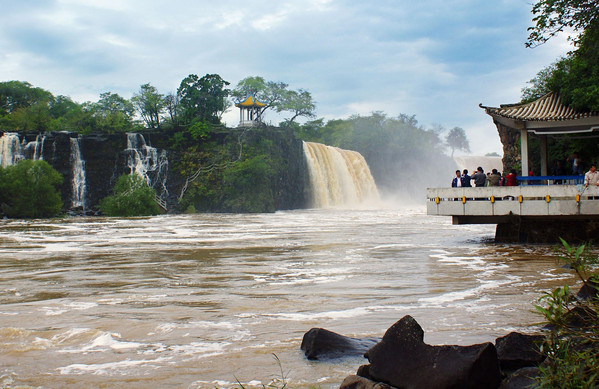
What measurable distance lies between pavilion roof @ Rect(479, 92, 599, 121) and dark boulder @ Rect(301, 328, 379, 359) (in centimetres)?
1580

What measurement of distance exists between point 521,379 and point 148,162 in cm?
4762

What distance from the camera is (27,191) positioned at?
36.1 m

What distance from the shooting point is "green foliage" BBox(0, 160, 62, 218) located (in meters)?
35.9

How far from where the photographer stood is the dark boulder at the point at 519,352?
14.6 feet

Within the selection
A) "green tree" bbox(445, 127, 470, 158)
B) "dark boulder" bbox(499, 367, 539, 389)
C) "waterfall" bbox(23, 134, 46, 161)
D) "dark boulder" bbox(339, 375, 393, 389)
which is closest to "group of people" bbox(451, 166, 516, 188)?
"dark boulder" bbox(499, 367, 539, 389)

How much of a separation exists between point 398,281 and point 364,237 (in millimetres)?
10265

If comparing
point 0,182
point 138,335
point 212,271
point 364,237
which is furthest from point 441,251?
point 0,182

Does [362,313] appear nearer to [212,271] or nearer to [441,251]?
[212,271]

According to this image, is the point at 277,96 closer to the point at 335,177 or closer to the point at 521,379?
the point at 335,177

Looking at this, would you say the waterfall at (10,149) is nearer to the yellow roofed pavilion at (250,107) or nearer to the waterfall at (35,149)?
the waterfall at (35,149)

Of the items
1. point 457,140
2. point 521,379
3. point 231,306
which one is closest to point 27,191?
point 231,306

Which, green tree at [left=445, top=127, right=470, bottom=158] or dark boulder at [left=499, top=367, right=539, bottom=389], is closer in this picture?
dark boulder at [left=499, top=367, right=539, bottom=389]

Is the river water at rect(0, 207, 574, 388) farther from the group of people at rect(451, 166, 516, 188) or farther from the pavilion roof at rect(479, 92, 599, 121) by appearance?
the pavilion roof at rect(479, 92, 599, 121)

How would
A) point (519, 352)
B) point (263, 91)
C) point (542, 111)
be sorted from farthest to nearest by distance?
point (263, 91) → point (542, 111) → point (519, 352)
